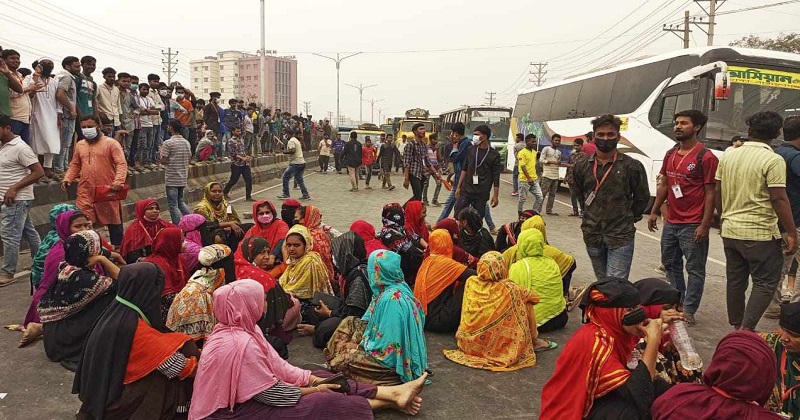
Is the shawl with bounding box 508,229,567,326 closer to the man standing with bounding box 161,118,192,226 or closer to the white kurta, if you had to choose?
the man standing with bounding box 161,118,192,226

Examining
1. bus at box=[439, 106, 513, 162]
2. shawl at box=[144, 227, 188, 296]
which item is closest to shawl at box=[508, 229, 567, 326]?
shawl at box=[144, 227, 188, 296]

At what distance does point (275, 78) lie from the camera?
10231 cm

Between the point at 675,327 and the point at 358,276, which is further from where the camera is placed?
the point at 358,276

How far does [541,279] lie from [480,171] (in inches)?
115

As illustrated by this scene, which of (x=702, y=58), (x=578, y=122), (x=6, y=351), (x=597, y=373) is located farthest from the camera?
(x=578, y=122)

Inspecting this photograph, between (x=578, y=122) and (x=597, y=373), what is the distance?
15056 millimetres

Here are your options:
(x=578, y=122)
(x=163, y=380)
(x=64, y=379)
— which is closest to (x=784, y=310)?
(x=163, y=380)

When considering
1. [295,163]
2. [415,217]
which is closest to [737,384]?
[415,217]

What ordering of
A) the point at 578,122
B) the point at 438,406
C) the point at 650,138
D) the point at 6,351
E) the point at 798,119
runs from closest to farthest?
the point at 438,406 → the point at 6,351 → the point at 798,119 → the point at 650,138 → the point at 578,122

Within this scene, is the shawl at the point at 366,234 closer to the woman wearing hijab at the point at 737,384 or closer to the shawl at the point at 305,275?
the shawl at the point at 305,275

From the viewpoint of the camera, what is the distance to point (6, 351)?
162 inches

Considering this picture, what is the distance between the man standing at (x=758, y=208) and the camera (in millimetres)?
4117

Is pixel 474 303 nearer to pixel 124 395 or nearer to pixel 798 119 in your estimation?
pixel 124 395

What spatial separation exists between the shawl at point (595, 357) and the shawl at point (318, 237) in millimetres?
3041
